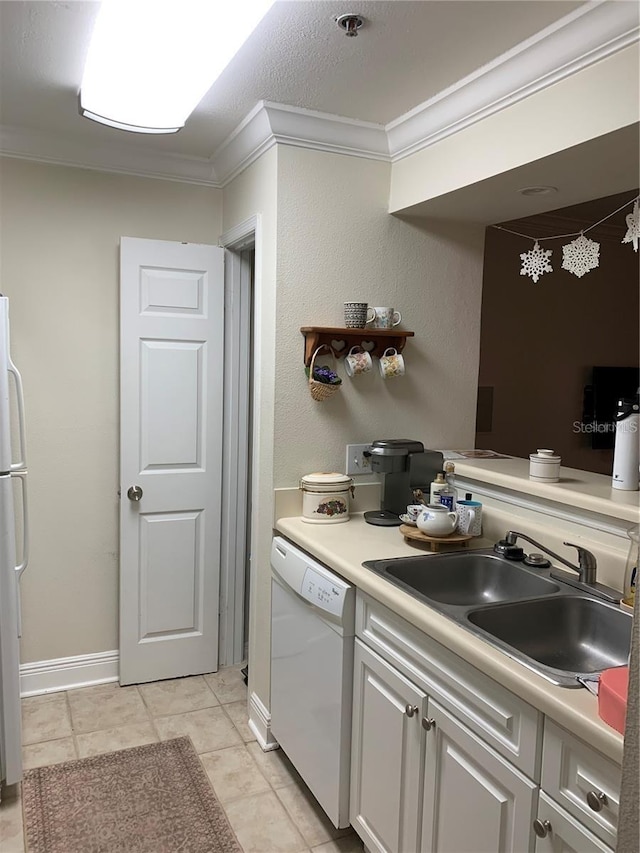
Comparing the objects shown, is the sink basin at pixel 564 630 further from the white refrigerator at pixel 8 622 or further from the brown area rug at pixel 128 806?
the white refrigerator at pixel 8 622

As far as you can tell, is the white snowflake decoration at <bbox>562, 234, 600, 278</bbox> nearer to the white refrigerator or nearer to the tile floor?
the white refrigerator

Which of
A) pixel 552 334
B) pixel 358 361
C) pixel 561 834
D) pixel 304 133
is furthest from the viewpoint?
pixel 552 334

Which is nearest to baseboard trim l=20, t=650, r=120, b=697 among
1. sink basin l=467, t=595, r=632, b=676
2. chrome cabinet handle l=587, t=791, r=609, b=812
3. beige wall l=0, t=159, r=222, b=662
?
beige wall l=0, t=159, r=222, b=662

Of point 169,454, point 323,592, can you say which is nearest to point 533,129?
point 323,592

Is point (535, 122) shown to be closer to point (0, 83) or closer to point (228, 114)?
point (228, 114)

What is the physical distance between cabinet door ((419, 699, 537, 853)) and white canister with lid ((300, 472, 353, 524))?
95 centimetres

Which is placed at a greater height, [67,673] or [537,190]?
[537,190]

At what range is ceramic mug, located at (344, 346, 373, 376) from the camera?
8.30 ft

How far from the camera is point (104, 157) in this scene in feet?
9.21

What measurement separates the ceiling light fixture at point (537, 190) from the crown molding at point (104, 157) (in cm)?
143

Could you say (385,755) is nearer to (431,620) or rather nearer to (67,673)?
(431,620)

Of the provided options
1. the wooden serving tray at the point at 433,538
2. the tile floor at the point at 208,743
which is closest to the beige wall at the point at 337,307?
the tile floor at the point at 208,743

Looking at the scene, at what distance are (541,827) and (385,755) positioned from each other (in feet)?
1.99

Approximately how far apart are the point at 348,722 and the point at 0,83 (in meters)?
2.36
